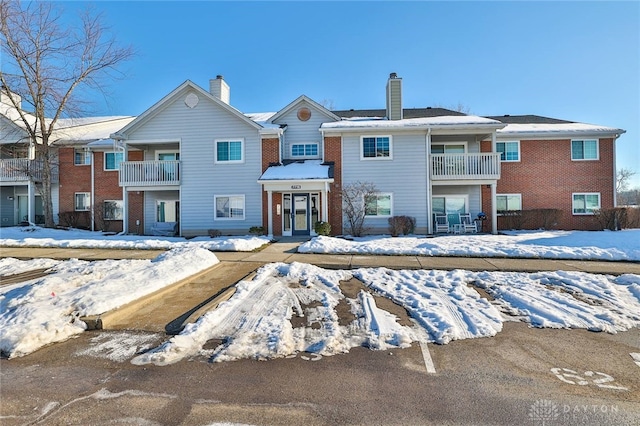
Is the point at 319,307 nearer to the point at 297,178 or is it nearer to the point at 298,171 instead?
the point at 297,178

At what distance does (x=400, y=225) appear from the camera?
16406 millimetres

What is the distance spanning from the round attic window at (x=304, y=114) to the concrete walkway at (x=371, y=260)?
31.2ft

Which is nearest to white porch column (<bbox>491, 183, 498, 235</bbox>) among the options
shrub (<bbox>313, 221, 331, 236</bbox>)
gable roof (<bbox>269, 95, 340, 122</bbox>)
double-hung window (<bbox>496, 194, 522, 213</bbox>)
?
double-hung window (<bbox>496, 194, 522, 213</bbox>)

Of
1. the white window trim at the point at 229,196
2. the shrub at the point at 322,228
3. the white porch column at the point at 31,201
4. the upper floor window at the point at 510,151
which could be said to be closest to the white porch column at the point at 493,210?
the upper floor window at the point at 510,151

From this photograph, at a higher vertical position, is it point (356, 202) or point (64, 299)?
point (356, 202)

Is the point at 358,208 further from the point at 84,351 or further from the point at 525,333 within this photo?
the point at 84,351

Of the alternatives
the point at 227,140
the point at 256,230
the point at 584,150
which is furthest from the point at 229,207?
the point at 584,150

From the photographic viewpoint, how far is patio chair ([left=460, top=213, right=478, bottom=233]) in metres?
17.1

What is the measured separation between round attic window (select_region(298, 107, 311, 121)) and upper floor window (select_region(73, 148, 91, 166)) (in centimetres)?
1469

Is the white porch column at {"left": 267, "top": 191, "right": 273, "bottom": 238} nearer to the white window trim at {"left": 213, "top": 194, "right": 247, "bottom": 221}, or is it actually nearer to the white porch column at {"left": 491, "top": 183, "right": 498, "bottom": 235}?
the white window trim at {"left": 213, "top": 194, "right": 247, "bottom": 221}

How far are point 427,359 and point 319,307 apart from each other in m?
2.13

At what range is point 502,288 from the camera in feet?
21.0

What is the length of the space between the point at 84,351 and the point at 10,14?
24046mm

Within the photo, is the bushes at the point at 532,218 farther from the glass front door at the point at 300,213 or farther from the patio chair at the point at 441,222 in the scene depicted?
the glass front door at the point at 300,213
